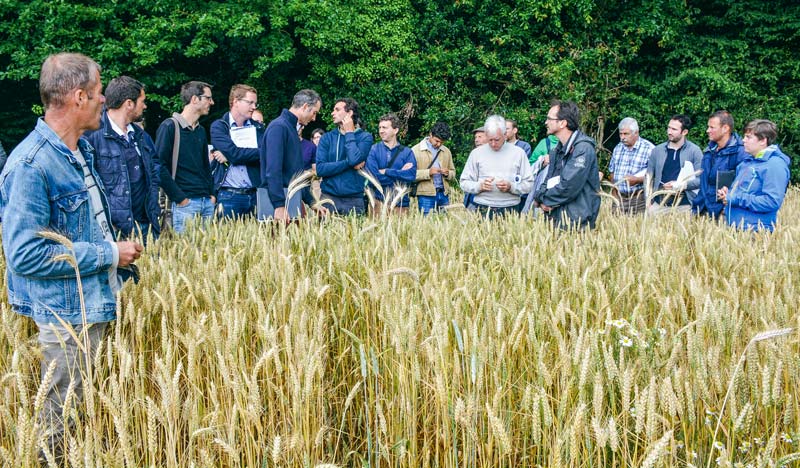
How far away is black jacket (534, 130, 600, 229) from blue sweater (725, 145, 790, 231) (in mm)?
1213

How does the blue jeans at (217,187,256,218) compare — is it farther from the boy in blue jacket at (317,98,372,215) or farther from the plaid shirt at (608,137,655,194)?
the plaid shirt at (608,137,655,194)

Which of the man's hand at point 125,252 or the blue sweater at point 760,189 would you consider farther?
the blue sweater at point 760,189

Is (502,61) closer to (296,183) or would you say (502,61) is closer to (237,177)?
(237,177)

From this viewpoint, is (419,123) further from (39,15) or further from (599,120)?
(39,15)

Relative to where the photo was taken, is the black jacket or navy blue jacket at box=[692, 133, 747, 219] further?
navy blue jacket at box=[692, 133, 747, 219]

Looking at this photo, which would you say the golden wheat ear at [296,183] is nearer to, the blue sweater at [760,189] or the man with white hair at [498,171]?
the man with white hair at [498,171]

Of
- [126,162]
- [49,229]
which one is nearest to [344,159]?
[126,162]

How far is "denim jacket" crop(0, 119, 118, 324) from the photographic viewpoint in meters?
2.16

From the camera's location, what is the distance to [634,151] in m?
7.90

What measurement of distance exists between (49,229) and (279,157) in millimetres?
3069

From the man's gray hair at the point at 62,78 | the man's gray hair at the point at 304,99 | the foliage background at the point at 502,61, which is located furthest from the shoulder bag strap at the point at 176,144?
the foliage background at the point at 502,61

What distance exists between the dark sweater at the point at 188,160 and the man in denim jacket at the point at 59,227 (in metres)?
2.83

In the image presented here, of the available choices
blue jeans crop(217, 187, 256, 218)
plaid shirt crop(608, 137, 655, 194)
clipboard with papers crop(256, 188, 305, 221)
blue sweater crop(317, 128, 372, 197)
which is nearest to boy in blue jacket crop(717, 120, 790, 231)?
plaid shirt crop(608, 137, 655, 194)

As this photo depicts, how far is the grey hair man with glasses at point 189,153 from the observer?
208 inches
